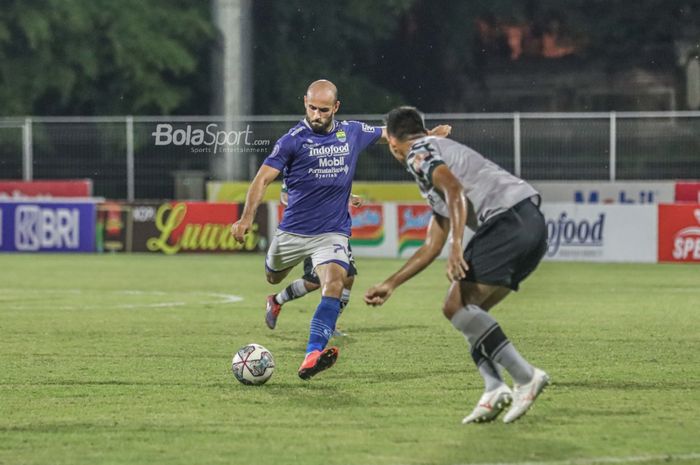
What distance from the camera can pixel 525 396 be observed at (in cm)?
833

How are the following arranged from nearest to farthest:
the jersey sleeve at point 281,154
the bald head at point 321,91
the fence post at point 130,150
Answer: the bald head at point 321,91, the jersey sleeve at point 281,154, the fence post at point 130,150

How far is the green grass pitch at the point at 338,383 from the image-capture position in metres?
7.72

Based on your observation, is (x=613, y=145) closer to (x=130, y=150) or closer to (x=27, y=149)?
(x=130, y=150)

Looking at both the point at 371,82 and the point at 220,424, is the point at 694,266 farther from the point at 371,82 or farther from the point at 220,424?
the point at 371,82

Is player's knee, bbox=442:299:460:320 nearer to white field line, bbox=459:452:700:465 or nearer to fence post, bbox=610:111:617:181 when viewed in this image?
white field line, bbox=459:452:700:465

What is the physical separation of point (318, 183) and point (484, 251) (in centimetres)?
328

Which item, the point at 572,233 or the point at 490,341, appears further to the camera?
the point at 572,233

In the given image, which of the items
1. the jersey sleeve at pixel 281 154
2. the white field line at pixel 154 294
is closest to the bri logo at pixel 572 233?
the white field line at pixel 154 294

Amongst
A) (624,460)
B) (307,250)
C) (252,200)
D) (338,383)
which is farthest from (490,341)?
(307,250)

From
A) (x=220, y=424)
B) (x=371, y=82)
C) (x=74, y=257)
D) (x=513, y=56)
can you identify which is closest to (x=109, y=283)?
(x=74, y=257)

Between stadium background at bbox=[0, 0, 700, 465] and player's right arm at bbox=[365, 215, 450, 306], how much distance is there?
75 centimetres

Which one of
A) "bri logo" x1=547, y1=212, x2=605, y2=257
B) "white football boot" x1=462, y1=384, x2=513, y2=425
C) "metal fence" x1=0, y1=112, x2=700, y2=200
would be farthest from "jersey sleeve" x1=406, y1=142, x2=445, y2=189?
"metal fence" x1=0, y1=112, x2=700, y2=200

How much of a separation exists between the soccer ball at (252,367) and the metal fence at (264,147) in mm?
16585

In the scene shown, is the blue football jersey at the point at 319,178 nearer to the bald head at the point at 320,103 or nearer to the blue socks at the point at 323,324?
the bald head at the point at 320,103
